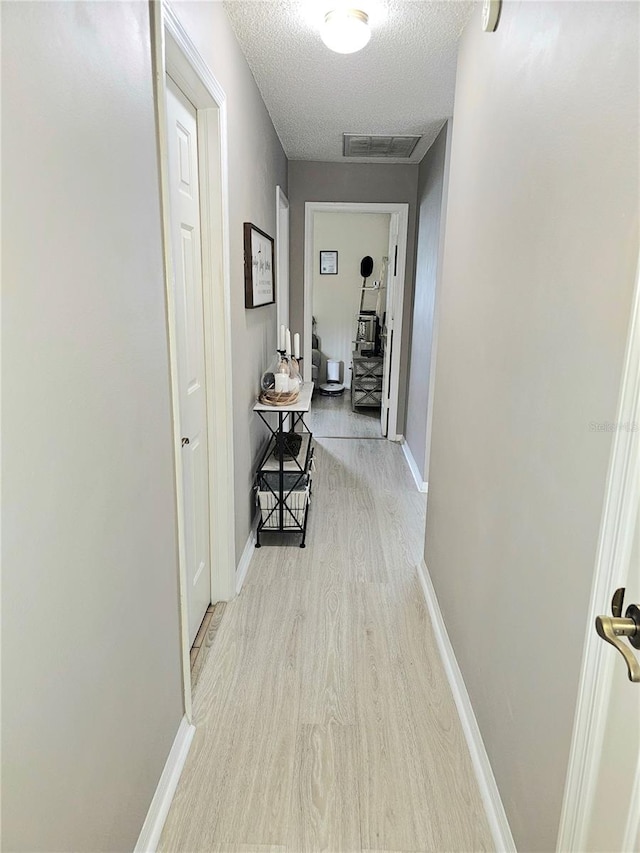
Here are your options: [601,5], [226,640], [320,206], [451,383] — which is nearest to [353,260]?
[320,206]

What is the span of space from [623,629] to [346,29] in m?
2.18

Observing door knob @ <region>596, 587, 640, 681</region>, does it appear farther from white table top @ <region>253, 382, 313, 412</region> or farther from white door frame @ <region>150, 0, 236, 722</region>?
white table top @ <region>253, 382, 313, 412</region>

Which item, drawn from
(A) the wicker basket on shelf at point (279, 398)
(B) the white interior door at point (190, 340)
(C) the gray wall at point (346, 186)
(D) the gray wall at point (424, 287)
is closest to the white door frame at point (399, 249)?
(C) the gray wall at point (346, 186)

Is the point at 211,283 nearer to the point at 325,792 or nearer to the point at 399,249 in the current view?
the point at 325,792

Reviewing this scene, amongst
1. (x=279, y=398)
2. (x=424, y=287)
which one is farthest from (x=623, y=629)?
(x=424, y=287)

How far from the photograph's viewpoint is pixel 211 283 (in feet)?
7.16

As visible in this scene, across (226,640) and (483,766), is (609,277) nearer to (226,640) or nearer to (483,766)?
(483,766)

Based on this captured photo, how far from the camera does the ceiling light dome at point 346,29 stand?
2.03 m

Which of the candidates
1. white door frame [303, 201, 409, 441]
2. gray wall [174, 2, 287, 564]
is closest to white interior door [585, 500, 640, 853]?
gray wall [174, 2, 287, 564]

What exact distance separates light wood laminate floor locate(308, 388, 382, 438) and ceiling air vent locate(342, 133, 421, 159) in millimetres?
2431

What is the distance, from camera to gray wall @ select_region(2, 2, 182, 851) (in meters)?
0.77

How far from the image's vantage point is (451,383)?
7.24ft

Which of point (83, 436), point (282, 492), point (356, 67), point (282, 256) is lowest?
point (282, 492)

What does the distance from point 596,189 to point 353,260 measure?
623cm
